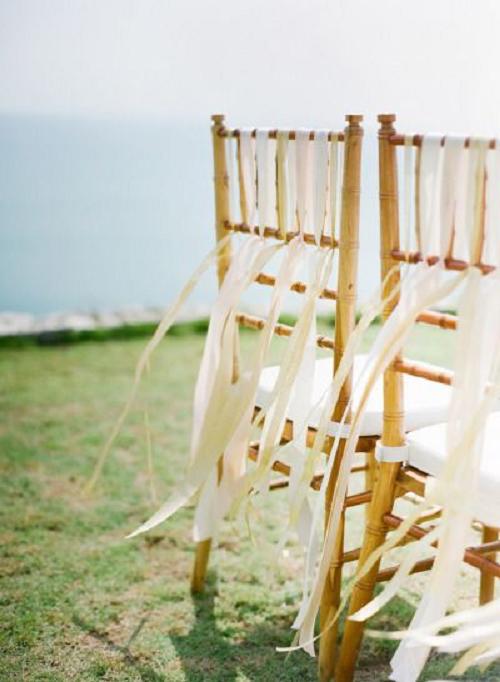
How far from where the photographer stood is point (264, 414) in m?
2.09

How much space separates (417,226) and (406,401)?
1.89 ft

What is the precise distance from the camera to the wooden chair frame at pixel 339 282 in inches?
75.3

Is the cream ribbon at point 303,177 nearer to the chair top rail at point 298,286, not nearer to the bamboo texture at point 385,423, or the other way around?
the chair top rail at point 298,286

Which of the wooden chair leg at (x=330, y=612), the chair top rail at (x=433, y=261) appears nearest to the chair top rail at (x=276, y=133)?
the chair top rail at (x=433, y=261)

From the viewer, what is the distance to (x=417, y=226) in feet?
5.75

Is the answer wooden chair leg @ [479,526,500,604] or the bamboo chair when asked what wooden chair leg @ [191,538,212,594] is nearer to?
the bamboo chair

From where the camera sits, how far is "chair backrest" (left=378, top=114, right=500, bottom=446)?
5.39ft

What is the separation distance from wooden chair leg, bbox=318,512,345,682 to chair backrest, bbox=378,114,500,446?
37 centimetres

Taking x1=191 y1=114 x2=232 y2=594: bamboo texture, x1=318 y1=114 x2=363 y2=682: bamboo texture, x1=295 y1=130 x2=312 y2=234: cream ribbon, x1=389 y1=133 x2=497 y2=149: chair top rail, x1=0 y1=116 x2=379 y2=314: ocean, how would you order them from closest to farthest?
x1=389 y1=133 x2=497 y2=149: chair top rail → x1=318 y1=114 x2=363 y2=682: bamboo texture → x1=295 y1=130 x2=312 y2=234: cream ribbon → x1=191 y1=114 x2=232 y2=594: bamboo texture → x1=0 y1=116 x2=379 y2=314: ocean

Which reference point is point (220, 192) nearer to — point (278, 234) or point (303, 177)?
point (278, 234)

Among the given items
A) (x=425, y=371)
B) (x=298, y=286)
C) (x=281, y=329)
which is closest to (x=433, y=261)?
(x=425, y=371)

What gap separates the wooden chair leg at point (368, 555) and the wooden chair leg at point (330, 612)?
0.05 meters

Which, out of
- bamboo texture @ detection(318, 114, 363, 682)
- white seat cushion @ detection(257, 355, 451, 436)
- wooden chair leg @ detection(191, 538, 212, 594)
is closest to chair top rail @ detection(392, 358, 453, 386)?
bamboo texture @ detection(318, 114, 363, 682)

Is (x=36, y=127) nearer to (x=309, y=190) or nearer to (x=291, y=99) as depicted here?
(x=291, y=99)
